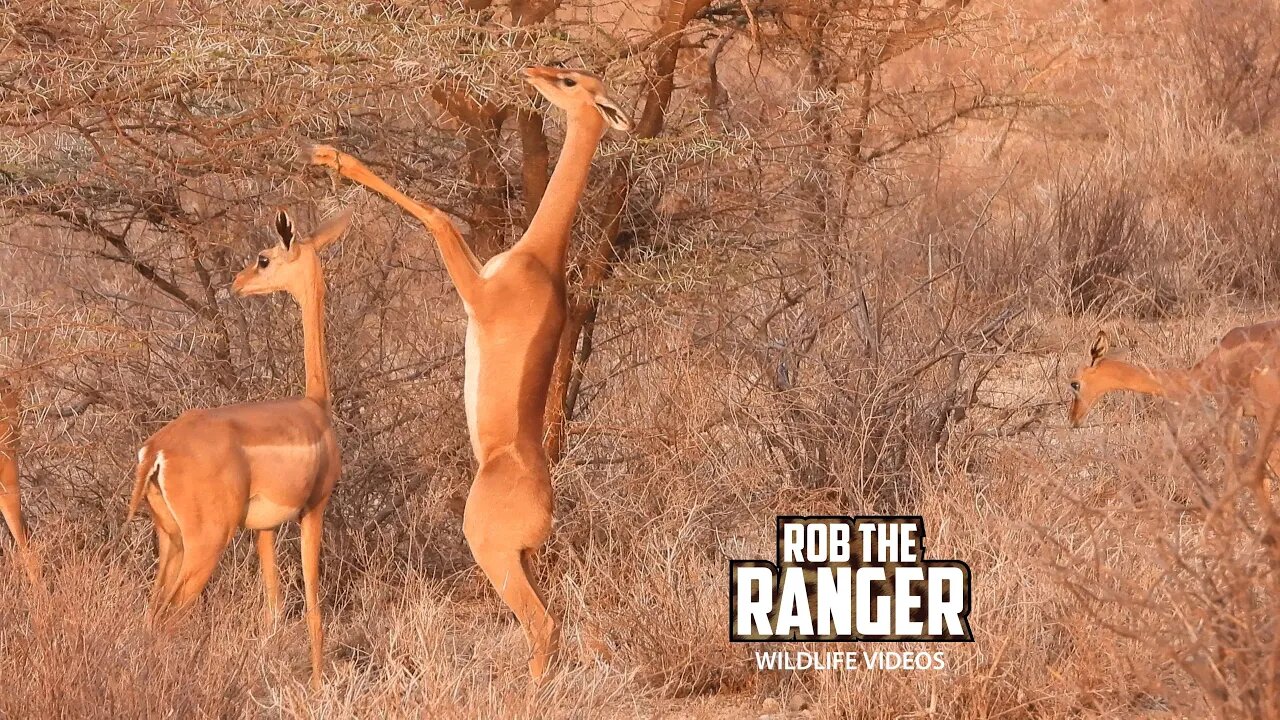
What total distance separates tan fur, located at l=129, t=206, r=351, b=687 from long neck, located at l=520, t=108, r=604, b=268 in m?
0.71

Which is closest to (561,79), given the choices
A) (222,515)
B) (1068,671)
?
(222,515)

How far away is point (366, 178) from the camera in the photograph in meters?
4.20

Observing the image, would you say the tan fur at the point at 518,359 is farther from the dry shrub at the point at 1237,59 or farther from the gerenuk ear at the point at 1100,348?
the dry shrub at the point at 1237,59

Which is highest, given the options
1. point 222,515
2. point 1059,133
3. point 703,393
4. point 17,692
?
point 1059,133

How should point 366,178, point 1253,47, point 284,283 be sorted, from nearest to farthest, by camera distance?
point 366,178 → point 284,283 → point 1253,47

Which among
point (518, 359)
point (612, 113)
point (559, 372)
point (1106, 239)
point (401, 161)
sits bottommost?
point (518, 359)

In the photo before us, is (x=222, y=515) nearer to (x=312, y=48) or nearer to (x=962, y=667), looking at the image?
(x=312, y=48)

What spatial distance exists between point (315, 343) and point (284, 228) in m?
0.35

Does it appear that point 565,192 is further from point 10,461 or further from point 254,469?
point 10,461

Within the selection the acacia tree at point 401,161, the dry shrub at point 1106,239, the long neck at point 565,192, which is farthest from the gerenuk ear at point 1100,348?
the dry shrub at point 1106,239

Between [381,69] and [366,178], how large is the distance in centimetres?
89

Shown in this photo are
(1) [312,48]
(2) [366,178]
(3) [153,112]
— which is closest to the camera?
(2) [366,178]

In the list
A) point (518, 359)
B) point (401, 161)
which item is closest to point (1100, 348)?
point (401, 161)

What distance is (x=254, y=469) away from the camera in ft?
14.2
